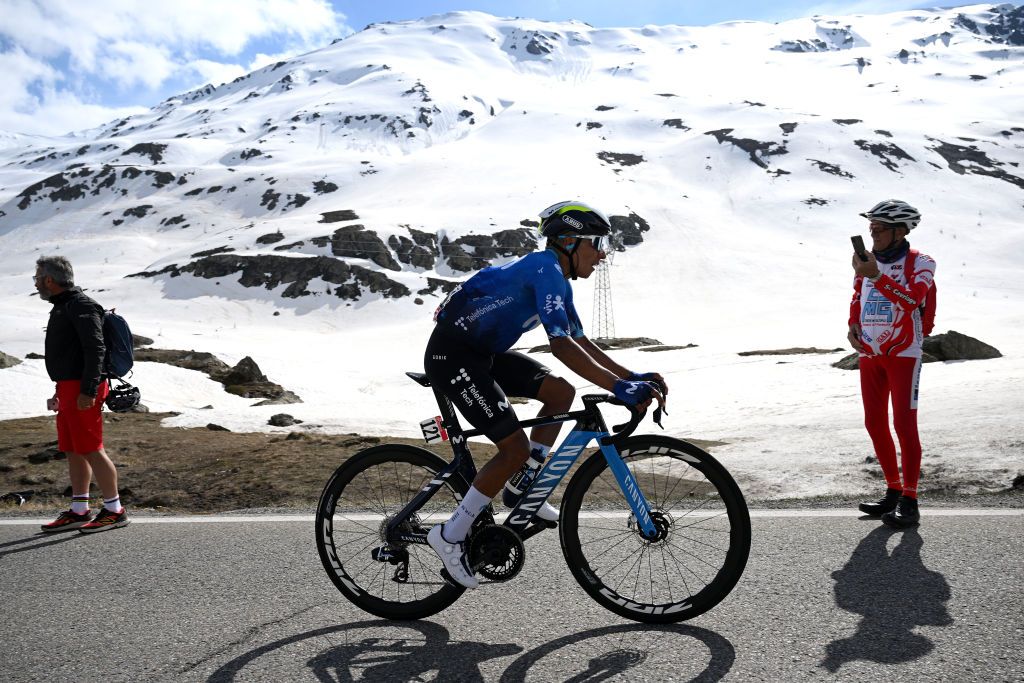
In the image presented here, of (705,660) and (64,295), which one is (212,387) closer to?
(64,295)

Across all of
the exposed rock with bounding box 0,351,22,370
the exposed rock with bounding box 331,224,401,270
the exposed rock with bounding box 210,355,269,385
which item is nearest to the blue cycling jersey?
the exposed rock with bounding box 0,351,22,370

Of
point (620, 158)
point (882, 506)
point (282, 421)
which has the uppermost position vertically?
point (882, 506)

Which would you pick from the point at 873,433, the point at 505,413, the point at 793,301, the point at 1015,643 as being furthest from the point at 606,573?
the point at 793,301

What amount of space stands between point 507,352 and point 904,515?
3243 millimetres

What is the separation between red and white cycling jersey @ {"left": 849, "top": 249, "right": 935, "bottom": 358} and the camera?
5.86 meters

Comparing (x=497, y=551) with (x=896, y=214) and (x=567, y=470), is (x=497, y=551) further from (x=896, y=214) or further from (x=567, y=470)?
(x=896, y=214)

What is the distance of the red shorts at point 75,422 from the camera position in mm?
6289

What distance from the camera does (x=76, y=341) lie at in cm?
631

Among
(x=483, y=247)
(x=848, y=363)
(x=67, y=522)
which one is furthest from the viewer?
(x=483, y=247)

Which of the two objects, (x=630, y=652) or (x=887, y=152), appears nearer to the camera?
(x=630, y=652)

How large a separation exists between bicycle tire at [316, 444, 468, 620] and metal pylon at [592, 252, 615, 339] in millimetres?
53591

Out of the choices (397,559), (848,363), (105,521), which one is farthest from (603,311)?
(397,559)

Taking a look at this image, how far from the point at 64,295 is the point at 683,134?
157 m

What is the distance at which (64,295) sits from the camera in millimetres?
6258
